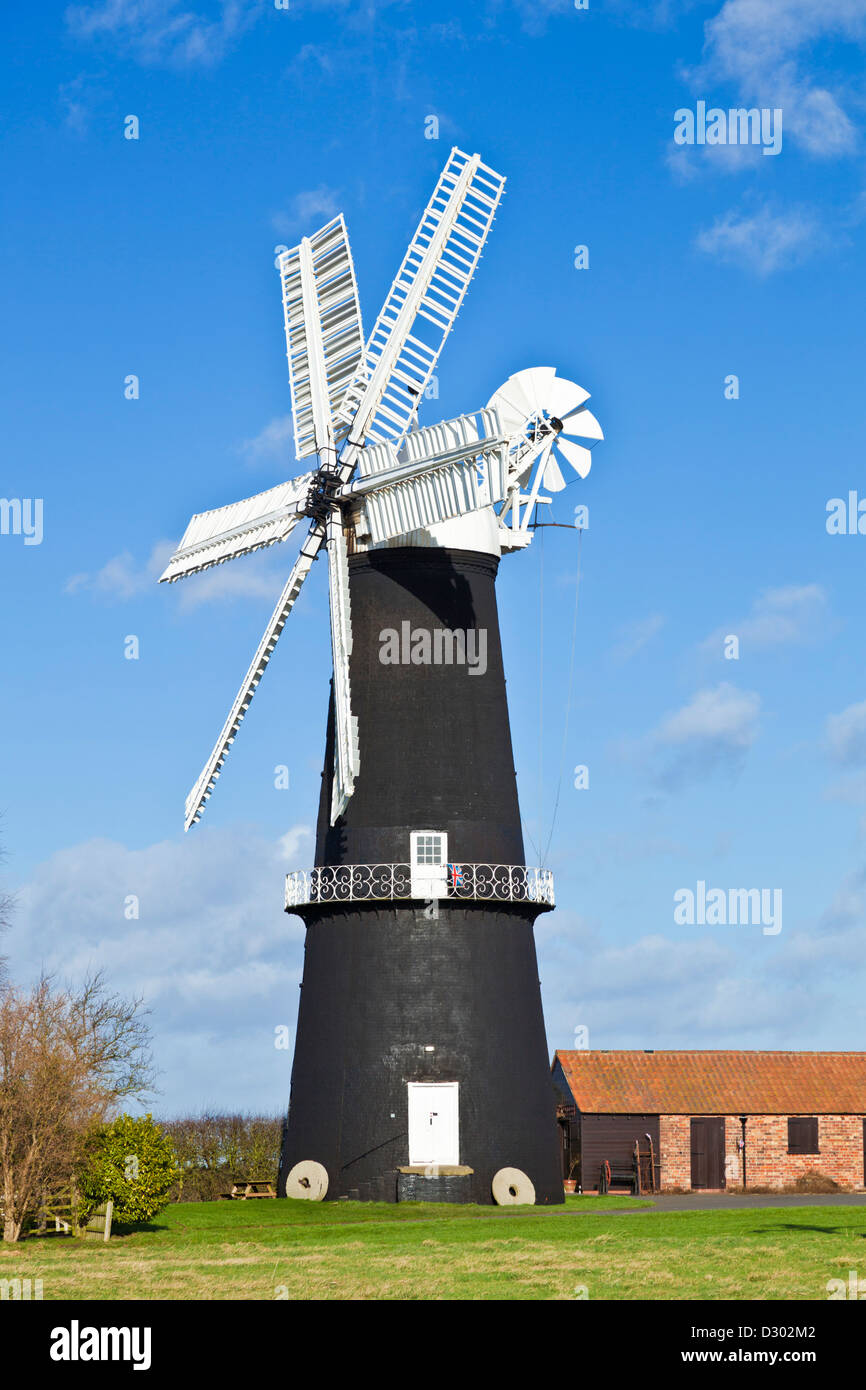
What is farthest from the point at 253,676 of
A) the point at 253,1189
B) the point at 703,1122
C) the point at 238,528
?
the point at 703,1122

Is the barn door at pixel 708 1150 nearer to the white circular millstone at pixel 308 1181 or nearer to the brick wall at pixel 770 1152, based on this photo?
the brick wall at pixel 770 1152

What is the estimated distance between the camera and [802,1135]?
4866cm

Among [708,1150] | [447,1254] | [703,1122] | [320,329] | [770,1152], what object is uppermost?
[320,329]

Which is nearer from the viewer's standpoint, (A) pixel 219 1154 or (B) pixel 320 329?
(B) pixel 320 329

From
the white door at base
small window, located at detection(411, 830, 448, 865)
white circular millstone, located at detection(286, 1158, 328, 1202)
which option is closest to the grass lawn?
white circular millstone, located at detection(286, 1158, 328, 1202)

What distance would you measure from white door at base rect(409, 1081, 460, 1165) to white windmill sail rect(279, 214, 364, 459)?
13184 millimetres

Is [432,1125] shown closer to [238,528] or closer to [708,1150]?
[238,528]

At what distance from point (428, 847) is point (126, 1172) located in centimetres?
862

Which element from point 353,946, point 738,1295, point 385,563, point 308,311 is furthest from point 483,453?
point 738,1295

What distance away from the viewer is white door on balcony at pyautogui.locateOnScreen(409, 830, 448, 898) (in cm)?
3428
